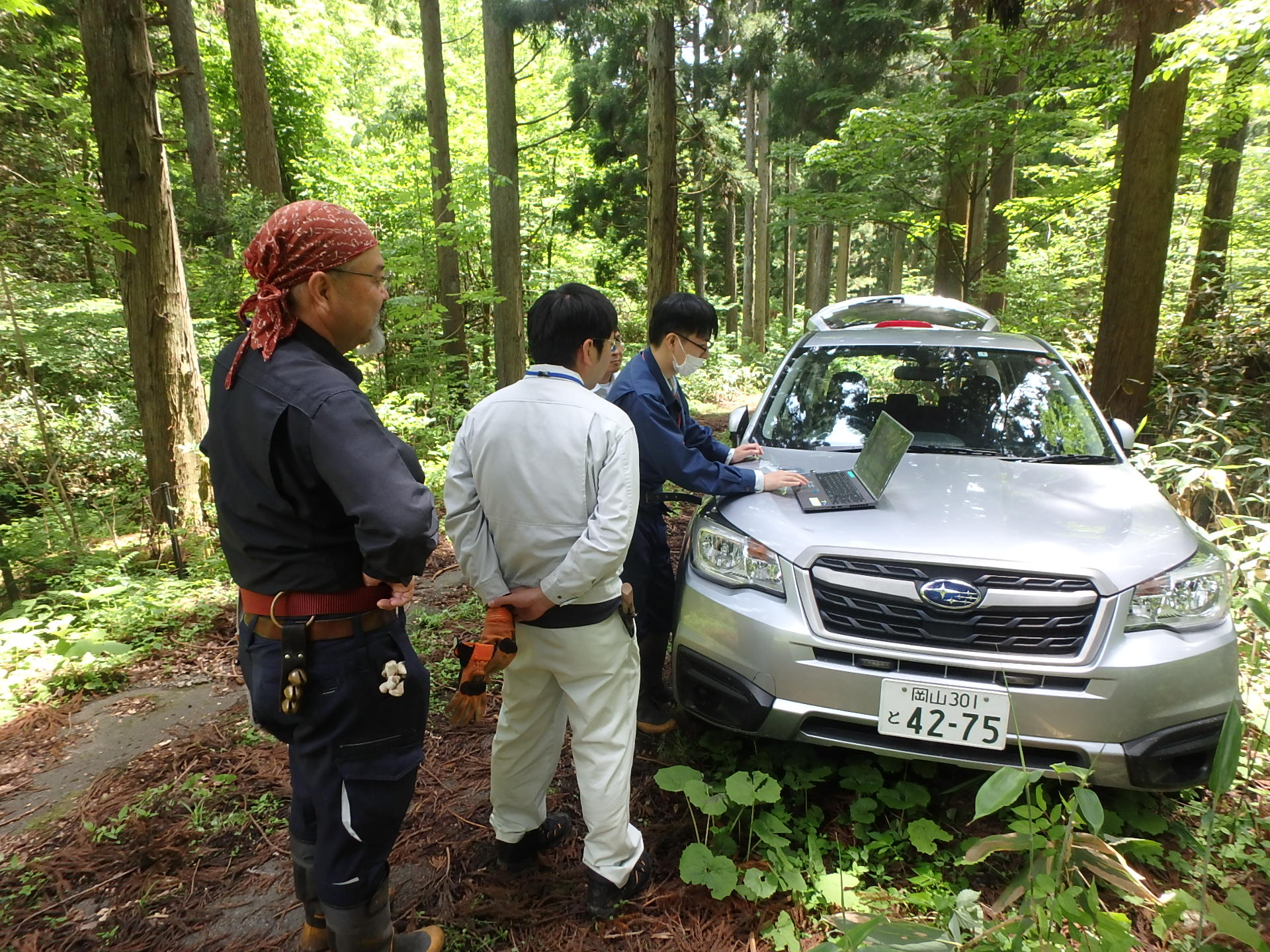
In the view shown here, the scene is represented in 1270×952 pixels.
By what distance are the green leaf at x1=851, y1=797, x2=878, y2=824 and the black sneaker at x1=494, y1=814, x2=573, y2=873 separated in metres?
Answer: 1.03

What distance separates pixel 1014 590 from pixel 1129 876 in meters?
0.92

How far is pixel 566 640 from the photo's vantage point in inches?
78.4

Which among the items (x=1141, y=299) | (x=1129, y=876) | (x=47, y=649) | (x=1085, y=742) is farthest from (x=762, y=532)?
(x=1141, y=299)

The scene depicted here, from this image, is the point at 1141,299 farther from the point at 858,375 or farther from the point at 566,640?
the point at 566,640

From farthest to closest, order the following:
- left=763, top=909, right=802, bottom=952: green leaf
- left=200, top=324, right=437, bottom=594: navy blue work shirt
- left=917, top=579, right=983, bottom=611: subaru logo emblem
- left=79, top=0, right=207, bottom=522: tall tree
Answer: left=79, top=0, right=207, bottom=522: tall tree
left=917, top=579, right=983, bottom=611: subaru logo emblem
left=763, top=909, right=802, bottom=952: green leaf
left=200, top=324, right=437, bottom=594: navy blue work shirt

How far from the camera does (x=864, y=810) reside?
2469mm

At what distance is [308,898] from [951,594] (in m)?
2.14

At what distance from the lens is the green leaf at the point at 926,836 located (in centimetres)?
224

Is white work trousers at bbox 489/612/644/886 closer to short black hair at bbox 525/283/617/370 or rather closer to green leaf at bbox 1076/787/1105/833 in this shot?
short black hair at bbox 525/283/617/370

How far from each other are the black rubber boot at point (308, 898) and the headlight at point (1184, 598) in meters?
2.56

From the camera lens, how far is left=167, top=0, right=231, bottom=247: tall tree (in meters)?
9.12

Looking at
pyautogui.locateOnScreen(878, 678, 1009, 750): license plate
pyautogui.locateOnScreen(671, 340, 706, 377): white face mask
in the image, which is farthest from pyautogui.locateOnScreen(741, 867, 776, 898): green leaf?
pyautogui.locateOnScreen(671, 340, 706, 377): white face mask

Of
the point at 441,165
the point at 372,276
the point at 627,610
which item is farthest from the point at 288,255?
the point at 441,165

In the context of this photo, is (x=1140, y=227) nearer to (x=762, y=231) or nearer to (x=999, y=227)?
(x=999, y=227)
